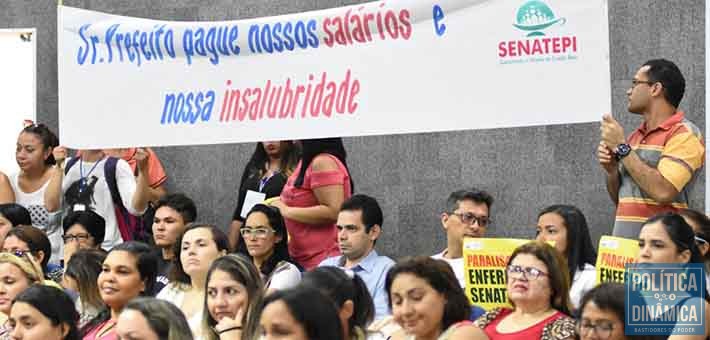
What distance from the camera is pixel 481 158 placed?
32.5 feet

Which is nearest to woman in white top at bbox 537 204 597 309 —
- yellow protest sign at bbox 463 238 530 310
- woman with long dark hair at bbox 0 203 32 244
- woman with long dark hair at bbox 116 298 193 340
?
yellow protest sign at bbox 463 238 530 310

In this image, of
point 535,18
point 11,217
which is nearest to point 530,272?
point 535,18

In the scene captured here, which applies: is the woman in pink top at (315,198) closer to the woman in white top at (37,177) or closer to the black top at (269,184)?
the black top at (269,184)

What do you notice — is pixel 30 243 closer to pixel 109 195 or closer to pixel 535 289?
pixel 109 195

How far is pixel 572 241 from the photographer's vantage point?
294 inches

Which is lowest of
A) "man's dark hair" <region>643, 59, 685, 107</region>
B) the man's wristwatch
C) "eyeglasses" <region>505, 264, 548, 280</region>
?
"eyeglasses" <region>505, 264, 548, 280</region>

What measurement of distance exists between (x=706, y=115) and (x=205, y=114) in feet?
9.77

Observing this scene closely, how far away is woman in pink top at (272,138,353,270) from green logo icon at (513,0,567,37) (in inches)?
62.6

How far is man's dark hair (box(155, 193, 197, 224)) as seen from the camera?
8931mm

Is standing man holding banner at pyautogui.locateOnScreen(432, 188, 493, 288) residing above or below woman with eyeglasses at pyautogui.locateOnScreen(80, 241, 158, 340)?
above

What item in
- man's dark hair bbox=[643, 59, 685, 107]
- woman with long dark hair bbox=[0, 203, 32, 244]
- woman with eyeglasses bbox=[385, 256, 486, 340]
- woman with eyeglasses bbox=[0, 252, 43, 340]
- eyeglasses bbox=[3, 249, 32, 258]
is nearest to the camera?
woman with eyeglasses bbox=[385, 256, 486, 340]

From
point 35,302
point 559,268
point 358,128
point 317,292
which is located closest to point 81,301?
point 35,302

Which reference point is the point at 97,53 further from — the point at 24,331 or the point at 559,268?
the point at 559,268

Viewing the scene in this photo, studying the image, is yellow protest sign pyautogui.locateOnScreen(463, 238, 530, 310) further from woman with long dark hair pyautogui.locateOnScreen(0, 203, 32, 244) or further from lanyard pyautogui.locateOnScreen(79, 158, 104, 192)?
woman with long dark hair pyautogui.locateOnScreen(0, 203, 32, 244)
